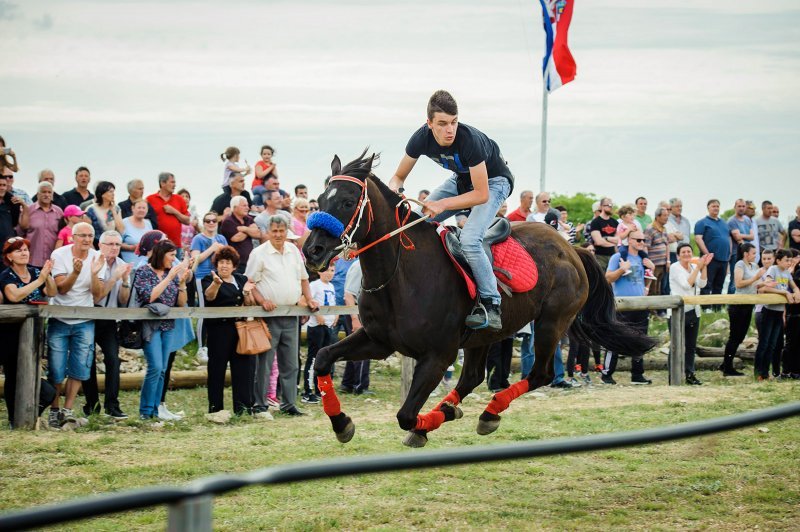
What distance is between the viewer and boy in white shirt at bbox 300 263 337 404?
40.0 ft

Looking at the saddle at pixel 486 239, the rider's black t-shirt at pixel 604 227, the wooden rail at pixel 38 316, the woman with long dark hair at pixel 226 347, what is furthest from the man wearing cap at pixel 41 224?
the rider's black t-shirt at pixel 604 227

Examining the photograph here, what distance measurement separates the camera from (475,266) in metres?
7.39

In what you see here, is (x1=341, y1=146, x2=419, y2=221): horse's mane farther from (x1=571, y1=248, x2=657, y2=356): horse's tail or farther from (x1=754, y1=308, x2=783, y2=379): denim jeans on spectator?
(x1=754, y1=308, x2=783, y2=379): denim jeans on spectator

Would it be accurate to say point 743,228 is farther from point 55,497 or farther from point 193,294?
point 55,497

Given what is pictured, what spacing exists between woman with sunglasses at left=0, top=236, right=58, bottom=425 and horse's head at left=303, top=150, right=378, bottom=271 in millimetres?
4112

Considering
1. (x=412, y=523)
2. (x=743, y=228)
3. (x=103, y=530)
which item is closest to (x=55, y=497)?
(x=103, y=530)

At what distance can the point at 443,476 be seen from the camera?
7.51 metres

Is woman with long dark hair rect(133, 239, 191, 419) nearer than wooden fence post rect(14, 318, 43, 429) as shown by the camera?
No

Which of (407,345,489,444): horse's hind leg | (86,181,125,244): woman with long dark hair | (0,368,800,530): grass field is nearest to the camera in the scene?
(0,368,800,530): grass field

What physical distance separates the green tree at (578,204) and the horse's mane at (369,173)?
20263mm

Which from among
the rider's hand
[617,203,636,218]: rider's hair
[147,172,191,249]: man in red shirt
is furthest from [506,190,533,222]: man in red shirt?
the rider's hand

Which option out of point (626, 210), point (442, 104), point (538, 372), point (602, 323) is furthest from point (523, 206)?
point (442, 104)

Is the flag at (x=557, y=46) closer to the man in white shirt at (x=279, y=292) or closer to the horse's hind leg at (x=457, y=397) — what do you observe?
the man in white shirt at (x=279, y=292)

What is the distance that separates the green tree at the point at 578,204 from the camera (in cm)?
2742
